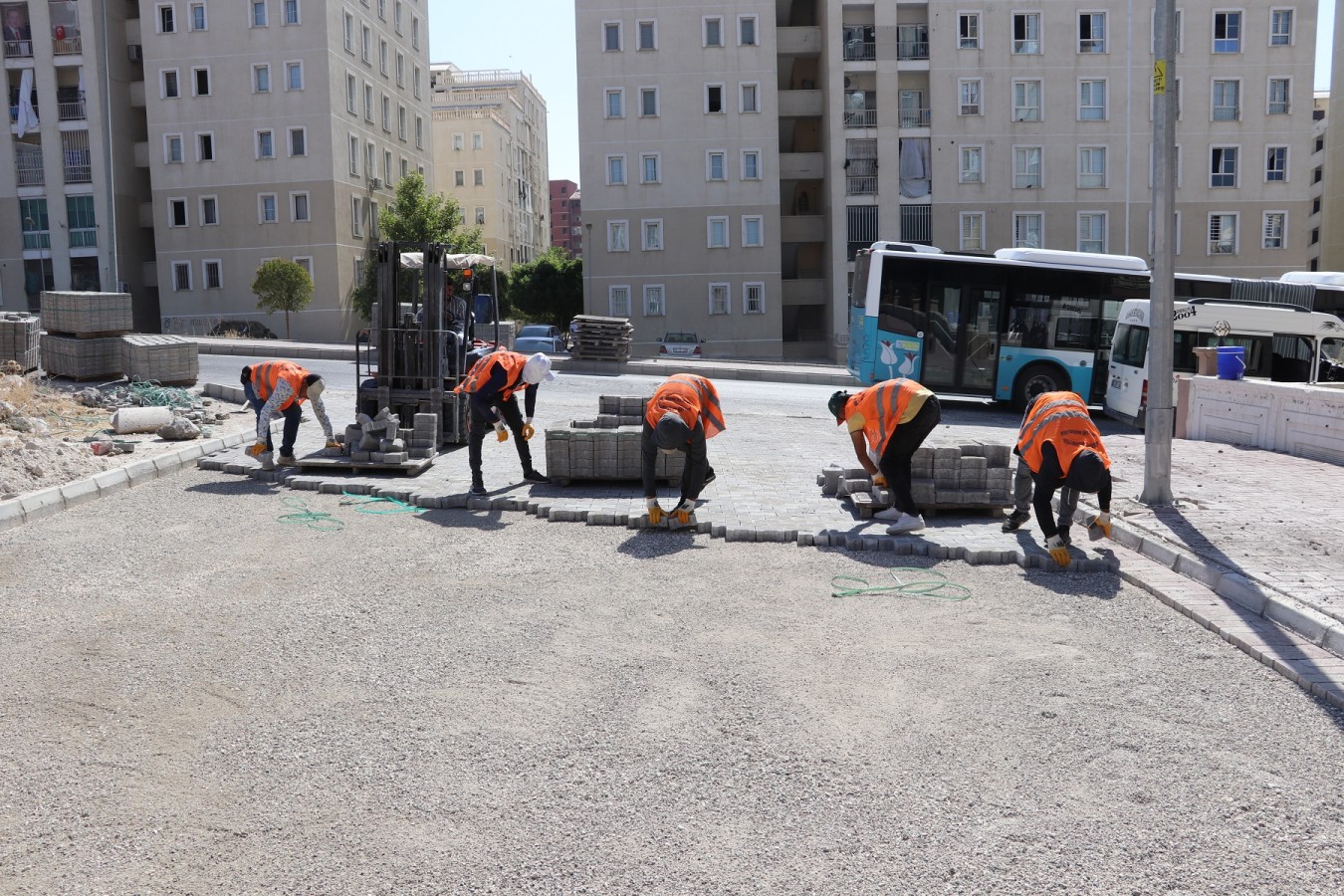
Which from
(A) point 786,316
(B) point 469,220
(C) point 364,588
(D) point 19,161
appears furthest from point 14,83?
(C) point 364,588

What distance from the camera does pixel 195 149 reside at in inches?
1935

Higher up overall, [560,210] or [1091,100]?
[560,210]

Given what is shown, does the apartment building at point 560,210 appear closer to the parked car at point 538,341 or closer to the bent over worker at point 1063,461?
the parked car at point 538,341

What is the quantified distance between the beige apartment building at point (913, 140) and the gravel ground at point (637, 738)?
1573 inches

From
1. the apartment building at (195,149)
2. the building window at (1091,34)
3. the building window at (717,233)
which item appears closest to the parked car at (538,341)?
the building window at (717,233)

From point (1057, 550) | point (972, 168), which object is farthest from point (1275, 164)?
point (1057, 550)

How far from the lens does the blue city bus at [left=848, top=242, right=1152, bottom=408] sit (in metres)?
21.3

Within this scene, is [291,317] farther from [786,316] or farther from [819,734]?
[819,734]

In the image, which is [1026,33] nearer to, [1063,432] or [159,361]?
[159,361]

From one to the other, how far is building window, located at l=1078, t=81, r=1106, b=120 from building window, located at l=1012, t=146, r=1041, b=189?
245cm

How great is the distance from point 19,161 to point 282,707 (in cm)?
5404

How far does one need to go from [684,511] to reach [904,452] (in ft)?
6.56

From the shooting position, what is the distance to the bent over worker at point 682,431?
9.83 m

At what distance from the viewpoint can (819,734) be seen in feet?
17.6
